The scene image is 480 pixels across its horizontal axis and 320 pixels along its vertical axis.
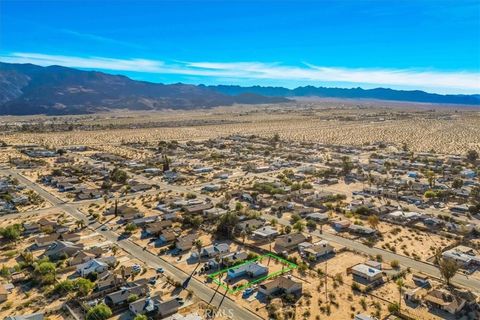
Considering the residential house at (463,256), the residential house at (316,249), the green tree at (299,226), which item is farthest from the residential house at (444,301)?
the green tree at (299,226)

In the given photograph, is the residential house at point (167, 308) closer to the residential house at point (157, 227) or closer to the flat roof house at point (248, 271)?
the flat roof house at point (248, 271)

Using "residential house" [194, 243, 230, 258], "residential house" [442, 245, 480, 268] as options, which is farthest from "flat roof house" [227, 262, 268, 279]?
"residential house" [442, 245, 480, 268]

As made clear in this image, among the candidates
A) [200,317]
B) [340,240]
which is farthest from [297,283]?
[340,240]

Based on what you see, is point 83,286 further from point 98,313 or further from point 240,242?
point 240,242

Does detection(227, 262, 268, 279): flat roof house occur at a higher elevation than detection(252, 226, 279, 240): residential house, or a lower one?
higher

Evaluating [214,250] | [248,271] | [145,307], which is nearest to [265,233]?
[214,250]

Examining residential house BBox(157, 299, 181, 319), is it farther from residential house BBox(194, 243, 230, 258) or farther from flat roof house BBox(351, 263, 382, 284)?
flat roof house BBox(351, 263, 382, 284)
